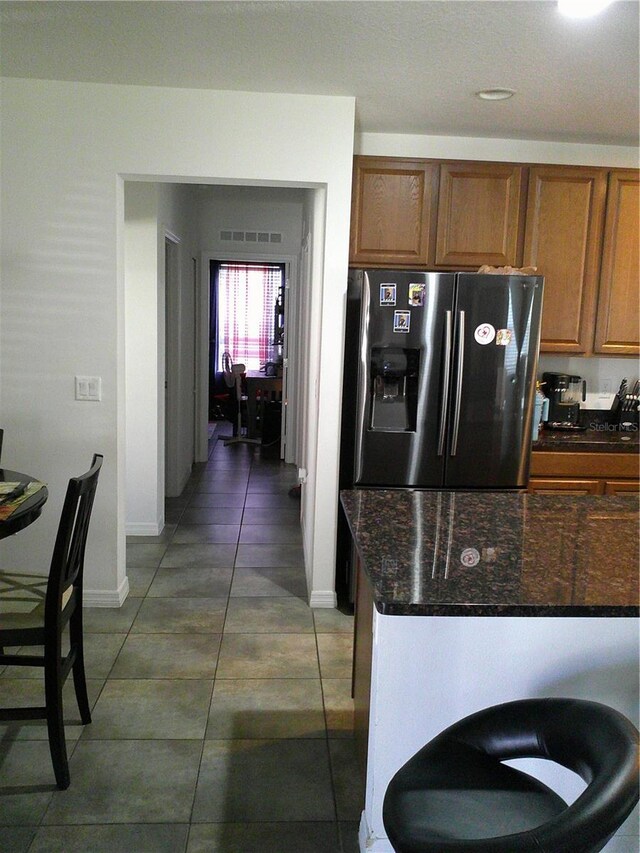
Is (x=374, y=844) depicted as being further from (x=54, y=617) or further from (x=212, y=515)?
(x=212, y=515)

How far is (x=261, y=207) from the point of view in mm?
7047

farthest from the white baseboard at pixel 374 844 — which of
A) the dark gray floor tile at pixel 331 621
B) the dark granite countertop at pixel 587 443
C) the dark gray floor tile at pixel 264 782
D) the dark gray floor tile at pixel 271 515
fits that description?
the dark gray floor tile at pixel 271 515

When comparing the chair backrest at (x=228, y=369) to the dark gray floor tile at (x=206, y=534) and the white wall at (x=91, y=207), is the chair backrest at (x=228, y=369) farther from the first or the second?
the white wall at (x=91, y=207)

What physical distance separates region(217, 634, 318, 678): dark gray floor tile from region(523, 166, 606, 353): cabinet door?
2.06m

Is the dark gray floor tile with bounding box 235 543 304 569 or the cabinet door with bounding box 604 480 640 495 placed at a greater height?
the cabinet door with bounding box 604 480 640 495

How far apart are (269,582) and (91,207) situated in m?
2.17

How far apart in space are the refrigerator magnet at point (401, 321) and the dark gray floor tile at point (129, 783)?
198cm

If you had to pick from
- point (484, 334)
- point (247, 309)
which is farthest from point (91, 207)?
point (247, 309)

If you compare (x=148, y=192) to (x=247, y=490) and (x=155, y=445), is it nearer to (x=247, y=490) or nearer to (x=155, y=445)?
(x=155, y=445)

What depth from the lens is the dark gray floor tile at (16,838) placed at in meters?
1.93

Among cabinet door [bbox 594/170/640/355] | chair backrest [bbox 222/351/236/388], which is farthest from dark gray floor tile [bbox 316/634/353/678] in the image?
chair backrest [bbox 222/351/236/388]

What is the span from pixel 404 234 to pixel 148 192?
1.76 m

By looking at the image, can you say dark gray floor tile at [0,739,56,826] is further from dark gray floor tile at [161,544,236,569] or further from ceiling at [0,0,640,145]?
ceiling at [0,0,640,145]

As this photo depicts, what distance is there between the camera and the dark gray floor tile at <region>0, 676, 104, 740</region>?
2.47 metres
